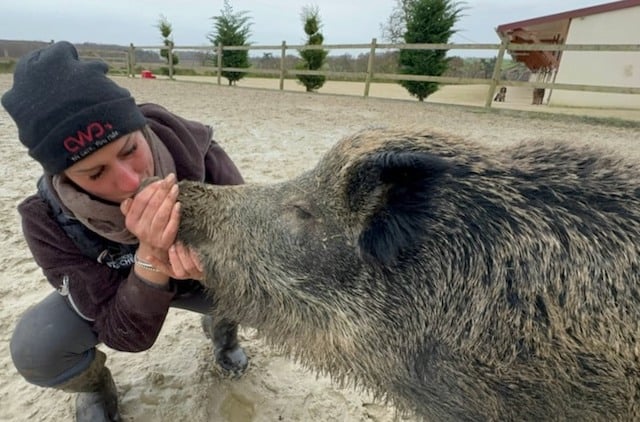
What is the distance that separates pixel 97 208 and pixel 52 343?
608 mm

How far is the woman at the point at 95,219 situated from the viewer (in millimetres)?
1420

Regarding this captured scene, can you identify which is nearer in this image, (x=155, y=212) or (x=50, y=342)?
(x=155, y=212)

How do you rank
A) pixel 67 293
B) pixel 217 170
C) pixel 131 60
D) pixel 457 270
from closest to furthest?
pixel 457 270
pixel 67 293
pixel 217 170
pixel 131 60

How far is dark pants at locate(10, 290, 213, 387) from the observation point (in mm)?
1726

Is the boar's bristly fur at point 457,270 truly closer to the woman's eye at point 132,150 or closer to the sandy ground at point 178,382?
the woman's eye at point 132,150

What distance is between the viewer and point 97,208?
1.51m

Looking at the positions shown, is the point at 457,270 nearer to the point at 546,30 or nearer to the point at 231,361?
the point at 231,361

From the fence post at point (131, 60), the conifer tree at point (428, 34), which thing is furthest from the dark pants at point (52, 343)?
the fence post at point (131, 60)

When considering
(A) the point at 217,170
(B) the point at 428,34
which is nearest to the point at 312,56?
(B) the point at 428,34

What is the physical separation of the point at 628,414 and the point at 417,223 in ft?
2.37

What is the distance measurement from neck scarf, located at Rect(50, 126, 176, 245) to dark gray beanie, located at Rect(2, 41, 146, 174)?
0.25ft

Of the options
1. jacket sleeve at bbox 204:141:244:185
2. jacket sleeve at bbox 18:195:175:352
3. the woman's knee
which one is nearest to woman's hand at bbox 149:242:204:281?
jacket sleeve at bbox 18:195:175:352

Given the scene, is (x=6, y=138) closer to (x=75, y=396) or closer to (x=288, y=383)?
(x=75, y=396)

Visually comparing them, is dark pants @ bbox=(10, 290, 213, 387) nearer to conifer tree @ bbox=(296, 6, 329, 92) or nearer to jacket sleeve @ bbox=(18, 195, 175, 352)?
jacket sleeve @ bbox=(18, 195, 175, 352)
